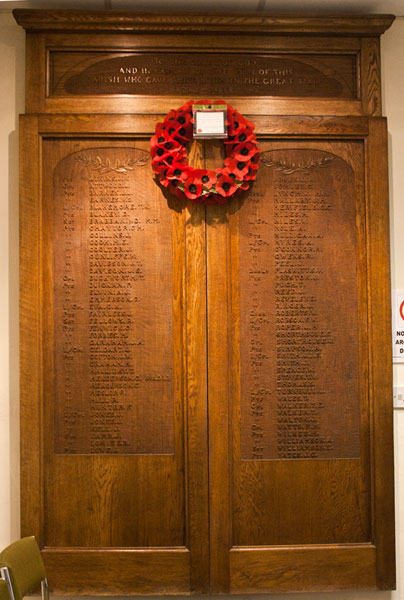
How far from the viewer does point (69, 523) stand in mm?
2328

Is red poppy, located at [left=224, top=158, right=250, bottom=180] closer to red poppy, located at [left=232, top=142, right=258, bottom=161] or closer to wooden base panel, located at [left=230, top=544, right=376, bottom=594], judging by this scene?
red poppy, located at [left=232, top=142, right=258, bottom=161]

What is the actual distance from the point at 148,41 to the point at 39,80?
0.50 meters

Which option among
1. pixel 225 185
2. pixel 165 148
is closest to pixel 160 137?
pixel 165 148

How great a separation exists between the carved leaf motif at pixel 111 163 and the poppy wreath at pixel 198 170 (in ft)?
0.25

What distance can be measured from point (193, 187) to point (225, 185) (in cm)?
14

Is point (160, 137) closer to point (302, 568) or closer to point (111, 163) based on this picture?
point (111, 163)

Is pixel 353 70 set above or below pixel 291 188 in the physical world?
above

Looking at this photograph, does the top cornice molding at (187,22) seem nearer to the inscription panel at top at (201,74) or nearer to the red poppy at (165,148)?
the inscription panel at top at (201,74)

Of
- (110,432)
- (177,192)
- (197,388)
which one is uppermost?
(177,192)

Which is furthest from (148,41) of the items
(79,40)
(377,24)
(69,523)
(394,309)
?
(69,523)

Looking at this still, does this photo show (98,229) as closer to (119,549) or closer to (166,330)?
(166,330)

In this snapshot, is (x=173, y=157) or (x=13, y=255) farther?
(x=13, y=255)

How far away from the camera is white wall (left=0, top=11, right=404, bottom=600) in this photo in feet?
7.84

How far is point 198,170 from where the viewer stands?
2322mm
